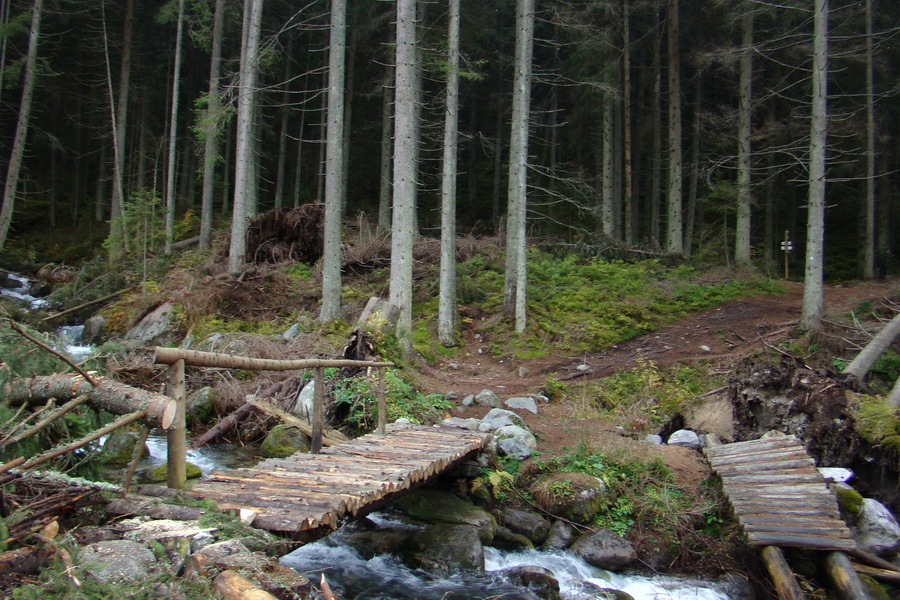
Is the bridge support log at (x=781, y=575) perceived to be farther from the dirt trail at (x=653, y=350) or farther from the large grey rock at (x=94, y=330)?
the large grey rock at (x=94, y=330)

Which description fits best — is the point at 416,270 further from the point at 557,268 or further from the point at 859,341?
the point at 859,341

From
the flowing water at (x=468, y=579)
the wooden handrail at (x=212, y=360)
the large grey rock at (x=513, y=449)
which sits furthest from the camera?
the large grey rock at (x=513, y=449)

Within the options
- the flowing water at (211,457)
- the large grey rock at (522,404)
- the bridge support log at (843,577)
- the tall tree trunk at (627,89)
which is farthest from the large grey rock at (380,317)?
the tall tree trunk at (627,89)

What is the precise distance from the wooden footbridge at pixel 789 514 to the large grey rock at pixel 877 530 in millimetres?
332

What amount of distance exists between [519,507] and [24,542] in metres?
5.82

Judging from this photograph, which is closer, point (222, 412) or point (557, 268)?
point (222, 412)

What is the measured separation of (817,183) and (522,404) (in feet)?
29.7

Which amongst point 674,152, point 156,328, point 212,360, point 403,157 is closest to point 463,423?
point 212,360

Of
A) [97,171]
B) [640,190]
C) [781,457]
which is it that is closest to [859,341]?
[781,457]

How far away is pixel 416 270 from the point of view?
766 inches

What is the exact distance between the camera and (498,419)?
969 centimetres

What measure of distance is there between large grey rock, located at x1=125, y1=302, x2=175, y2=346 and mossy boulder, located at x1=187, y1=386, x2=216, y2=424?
4.54 m

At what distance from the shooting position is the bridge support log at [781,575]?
16.9 ft

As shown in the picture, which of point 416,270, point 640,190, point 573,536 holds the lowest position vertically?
point 573,536
